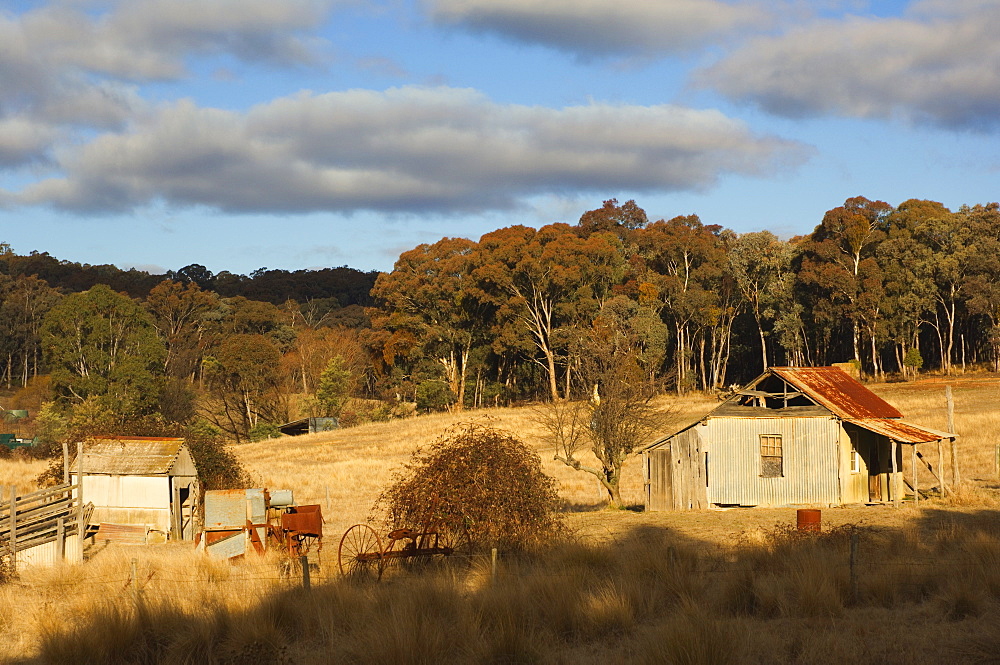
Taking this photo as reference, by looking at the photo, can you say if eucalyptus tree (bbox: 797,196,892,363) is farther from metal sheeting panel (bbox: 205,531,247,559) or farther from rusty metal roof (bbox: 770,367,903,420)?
metal sheeting panel (bbox: 205,531,247,559)

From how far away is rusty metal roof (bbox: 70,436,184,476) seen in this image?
95.1 ft

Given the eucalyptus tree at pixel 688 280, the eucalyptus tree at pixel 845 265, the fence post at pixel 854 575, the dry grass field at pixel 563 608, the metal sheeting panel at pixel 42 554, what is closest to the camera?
the dry grass field at pixel 563 608

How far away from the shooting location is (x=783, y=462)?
30.2 meters

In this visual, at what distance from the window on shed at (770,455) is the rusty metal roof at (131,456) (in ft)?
61.9

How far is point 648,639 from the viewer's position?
11.6 m

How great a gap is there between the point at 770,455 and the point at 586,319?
45.3 m

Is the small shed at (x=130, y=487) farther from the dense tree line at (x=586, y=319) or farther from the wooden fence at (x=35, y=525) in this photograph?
the dense tree line at (x=586, y=319)

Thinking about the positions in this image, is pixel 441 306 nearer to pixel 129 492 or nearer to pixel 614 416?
pixel 614 416

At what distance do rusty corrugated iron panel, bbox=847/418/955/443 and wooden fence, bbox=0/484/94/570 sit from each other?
902 inches

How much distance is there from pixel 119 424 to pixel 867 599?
37122 millimetres

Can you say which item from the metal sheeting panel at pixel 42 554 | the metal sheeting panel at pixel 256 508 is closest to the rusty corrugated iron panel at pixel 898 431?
the metal sheeting panel at pixel 256 508

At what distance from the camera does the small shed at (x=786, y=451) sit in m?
29.8

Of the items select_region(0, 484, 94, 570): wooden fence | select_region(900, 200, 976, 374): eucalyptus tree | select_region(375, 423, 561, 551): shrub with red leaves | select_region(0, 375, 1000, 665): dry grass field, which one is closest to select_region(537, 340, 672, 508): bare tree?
select_region(0, 375, 1000, 665): dry grass field

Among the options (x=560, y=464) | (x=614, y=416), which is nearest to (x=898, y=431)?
(x=614, y=416)
